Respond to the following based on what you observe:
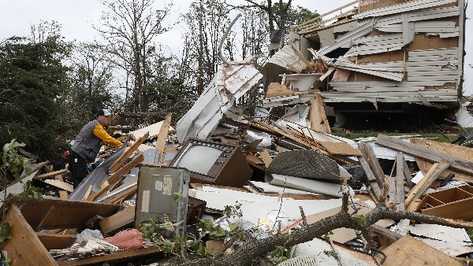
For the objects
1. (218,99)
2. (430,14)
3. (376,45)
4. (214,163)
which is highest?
(430,14)

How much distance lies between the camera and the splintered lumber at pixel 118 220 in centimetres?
510

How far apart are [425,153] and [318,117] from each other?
530cm

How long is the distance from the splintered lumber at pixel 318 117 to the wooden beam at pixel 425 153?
11.7 ft

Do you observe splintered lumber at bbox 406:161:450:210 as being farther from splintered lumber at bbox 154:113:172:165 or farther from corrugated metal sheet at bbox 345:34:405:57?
corrugated metal sheet at bbox 345:34:405:57

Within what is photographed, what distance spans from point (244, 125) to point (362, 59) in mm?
7754

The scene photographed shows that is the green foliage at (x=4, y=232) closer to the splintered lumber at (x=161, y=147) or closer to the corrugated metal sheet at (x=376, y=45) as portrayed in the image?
the splintered lumber at (x=161, y=147)

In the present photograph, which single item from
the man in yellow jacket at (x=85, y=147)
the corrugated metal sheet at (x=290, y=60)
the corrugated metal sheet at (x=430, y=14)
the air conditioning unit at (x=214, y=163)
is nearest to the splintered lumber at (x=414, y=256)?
the air conditioning unit at (x=214, y=163)

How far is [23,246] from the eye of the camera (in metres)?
3.71

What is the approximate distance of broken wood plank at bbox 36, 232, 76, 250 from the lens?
4.16m

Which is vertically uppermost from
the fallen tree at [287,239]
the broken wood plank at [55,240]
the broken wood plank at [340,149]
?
the fallen tree at [287,239]

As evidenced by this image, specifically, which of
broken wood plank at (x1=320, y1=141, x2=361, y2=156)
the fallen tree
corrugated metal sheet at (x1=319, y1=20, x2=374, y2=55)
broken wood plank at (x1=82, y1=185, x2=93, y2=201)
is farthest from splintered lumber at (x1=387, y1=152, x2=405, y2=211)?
corrugated metal sheet at (x1=319, y1=20, x2=374, y2=55)

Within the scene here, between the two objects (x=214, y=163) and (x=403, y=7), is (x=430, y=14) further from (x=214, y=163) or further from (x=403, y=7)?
(x=214, y=163)

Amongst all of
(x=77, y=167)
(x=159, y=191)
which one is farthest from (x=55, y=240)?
(x=77, y=167)

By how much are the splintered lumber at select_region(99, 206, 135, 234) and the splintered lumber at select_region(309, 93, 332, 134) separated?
758 cm
